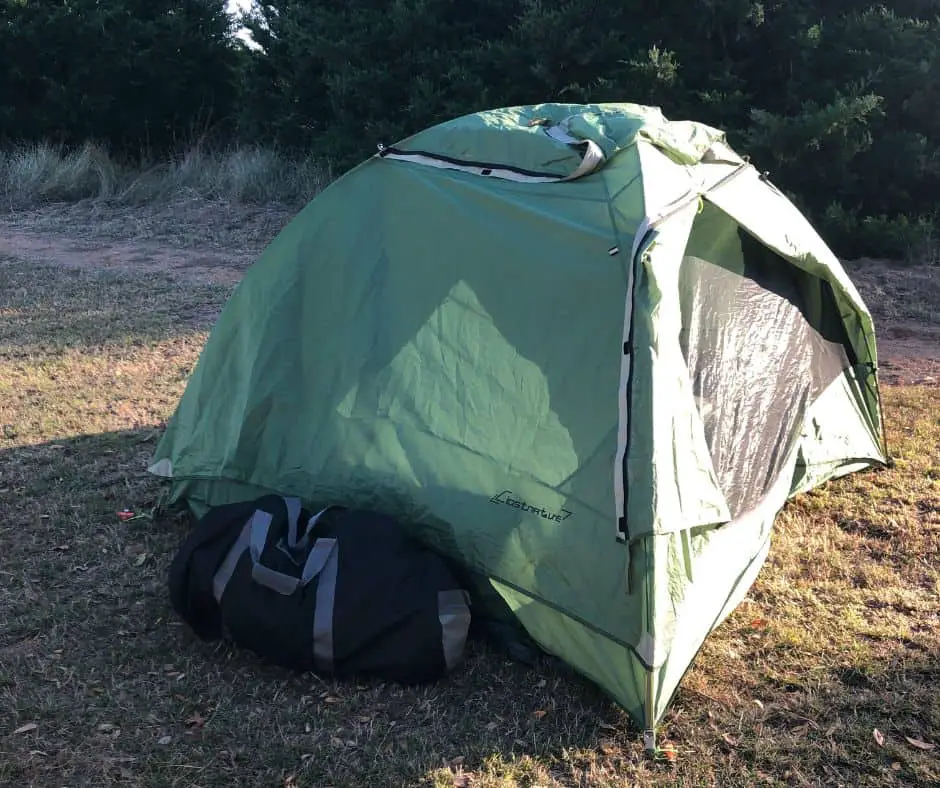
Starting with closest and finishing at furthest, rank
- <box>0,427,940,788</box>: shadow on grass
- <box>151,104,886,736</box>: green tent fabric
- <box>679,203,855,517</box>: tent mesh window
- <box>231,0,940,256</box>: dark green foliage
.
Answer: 1. <box>0,427,940,788</box>: shadow on grass
2. <box>151,104,886,736</box>: green tent fabric
3. <box>679,203,855,517</box>: tent mesh window
4. <box>231,0,940,256</box>: dark green foliage

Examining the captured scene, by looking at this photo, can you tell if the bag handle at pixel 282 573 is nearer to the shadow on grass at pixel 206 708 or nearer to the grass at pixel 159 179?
the shadow on grass at pixel 206 708

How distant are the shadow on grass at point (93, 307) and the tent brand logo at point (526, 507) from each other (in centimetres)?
452

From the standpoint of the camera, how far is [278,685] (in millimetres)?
3080

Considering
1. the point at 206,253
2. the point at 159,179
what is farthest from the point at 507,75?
the point at 159,179

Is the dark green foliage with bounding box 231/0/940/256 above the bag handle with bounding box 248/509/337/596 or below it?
above

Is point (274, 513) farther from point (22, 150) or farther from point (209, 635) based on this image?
point (22, 150)

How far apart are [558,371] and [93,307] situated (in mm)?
5791

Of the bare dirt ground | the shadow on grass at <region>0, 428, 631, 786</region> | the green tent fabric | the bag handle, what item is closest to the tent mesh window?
the green tent fabric

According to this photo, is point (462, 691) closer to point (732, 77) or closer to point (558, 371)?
point (558, 371)

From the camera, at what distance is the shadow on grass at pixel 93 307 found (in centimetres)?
690

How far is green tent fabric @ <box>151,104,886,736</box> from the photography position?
2.92m

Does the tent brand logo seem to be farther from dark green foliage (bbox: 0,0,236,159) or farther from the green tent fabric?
dark green foliage (bbox: 0,0,236,159)

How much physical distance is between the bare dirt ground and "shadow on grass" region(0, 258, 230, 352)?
40 cm

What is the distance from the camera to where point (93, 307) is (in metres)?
7.74
